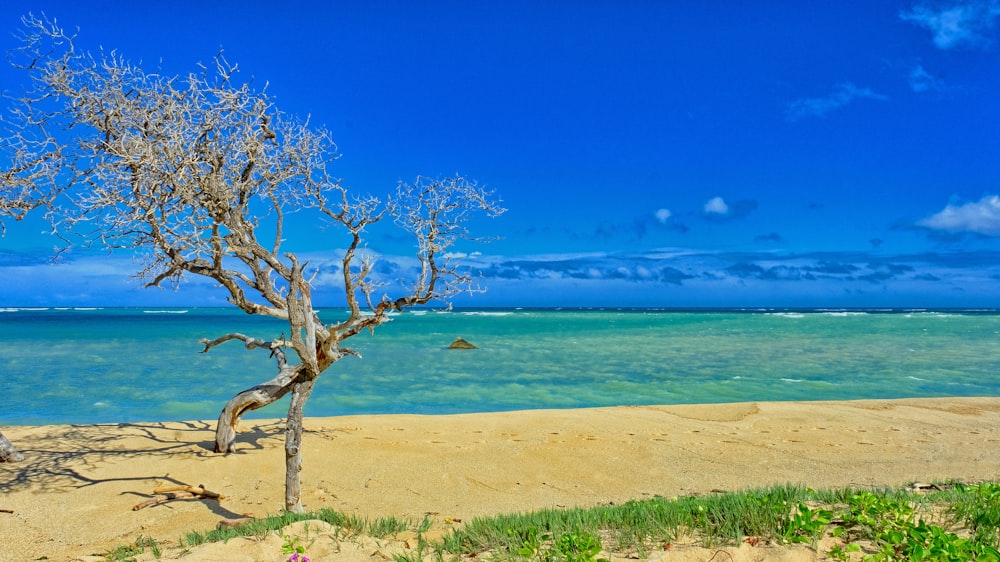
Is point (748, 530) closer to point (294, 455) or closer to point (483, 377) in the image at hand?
point (294, 455)

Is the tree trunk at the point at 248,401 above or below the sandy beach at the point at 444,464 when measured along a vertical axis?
above

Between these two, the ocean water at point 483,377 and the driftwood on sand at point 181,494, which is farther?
the ocean water at point 483,377

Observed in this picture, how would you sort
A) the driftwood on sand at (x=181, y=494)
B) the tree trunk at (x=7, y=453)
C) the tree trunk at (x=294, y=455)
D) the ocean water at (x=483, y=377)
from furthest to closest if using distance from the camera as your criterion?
the ocean water at (x=483, y=377) → the tree trunk at (x=7, y=453) → the driftwood on sand at (x=181, y=494) → the tree trunk at (x=294, y=455)

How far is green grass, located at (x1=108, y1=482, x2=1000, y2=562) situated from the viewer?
414cm

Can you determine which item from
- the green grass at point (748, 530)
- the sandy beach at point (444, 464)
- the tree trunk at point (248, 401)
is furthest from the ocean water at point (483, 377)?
the green grass at point (748, 530)

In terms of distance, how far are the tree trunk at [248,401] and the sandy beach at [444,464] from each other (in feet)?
1.05

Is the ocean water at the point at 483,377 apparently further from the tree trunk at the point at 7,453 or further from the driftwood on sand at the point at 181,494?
the driftwood on sand at the point at 181,494

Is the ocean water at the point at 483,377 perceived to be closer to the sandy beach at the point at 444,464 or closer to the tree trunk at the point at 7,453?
the sandy beach at the point at 444,464

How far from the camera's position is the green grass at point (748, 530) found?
13.6 ft

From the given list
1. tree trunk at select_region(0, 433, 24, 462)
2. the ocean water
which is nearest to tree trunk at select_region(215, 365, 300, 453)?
the ocean water

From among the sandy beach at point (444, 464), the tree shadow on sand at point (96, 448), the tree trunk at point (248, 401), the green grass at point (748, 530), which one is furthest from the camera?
the tree trunk at point (248, 401)

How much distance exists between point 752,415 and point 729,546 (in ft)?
34.0

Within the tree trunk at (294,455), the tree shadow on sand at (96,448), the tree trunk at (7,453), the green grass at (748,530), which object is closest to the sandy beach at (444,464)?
the tree shadow on sand at (96,448)

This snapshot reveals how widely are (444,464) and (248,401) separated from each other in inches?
123
